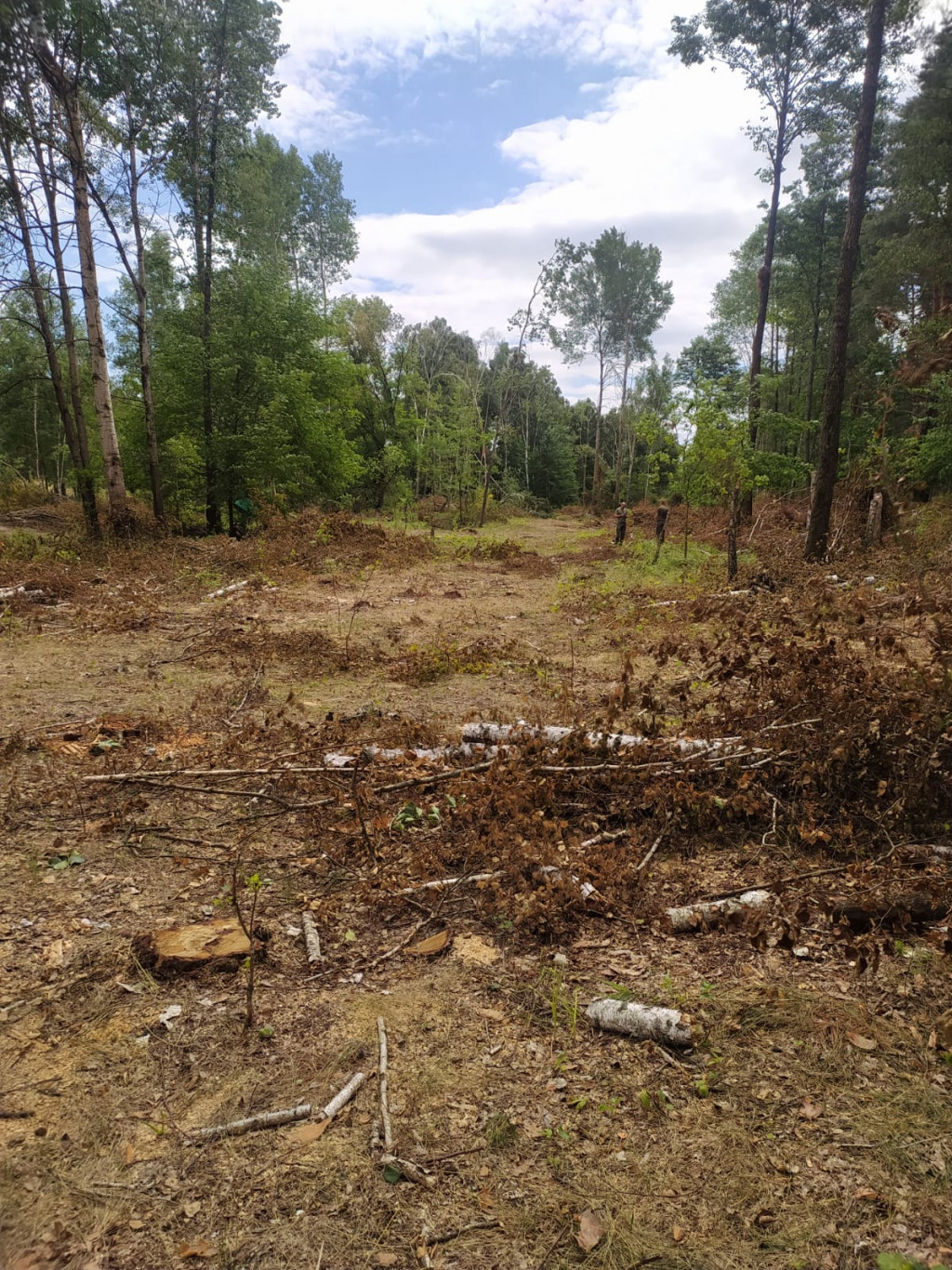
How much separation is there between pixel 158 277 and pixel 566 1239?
69.5ft

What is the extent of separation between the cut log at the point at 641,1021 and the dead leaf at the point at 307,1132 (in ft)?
3.62

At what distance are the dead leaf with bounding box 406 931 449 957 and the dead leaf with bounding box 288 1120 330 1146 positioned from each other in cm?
99

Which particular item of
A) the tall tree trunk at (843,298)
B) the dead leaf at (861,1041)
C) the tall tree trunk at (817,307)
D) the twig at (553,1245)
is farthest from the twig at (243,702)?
the tall tree trunk at (817,307)

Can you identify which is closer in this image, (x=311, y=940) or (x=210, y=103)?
(x=311, y=940)

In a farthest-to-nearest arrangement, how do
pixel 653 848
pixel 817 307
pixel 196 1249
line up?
pixel 817 307
pixel 653 848
pixel 196 1249

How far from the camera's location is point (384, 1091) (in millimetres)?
2352

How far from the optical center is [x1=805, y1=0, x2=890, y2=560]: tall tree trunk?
10.9 m

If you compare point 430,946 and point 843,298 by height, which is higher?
Answer: point 843,298

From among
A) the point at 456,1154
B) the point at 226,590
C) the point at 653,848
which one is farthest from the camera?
the point at 226,590

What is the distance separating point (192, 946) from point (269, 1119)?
107cm

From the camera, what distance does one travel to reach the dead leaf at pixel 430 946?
321 centimetres

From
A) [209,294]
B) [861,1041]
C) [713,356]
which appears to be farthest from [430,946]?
[713,356]

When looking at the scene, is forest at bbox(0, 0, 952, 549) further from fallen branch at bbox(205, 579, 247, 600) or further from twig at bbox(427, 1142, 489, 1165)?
twig at bbox(427, 1142, 489, 1165)

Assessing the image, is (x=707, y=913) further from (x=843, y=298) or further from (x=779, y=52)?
(x=779, y=52)
